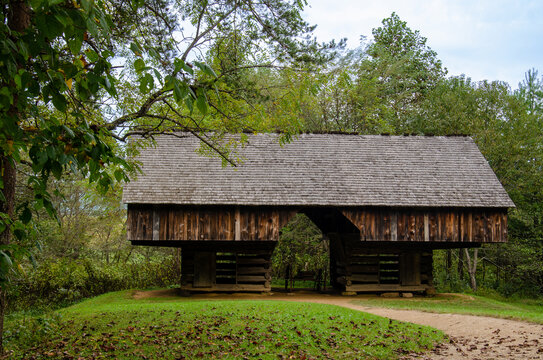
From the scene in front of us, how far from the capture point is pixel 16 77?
3.23 metres

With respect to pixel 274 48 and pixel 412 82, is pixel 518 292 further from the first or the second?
pixel 274 48

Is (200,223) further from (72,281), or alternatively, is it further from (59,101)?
(59,101)

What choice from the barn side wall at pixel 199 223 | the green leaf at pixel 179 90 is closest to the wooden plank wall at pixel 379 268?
the barn side wall at pixel 199 223

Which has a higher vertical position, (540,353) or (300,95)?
(300,95)

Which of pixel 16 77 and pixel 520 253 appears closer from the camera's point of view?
pixel 16 77

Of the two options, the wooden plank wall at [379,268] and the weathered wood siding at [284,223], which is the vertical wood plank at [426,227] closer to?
the weathered wood siding at [284,223]

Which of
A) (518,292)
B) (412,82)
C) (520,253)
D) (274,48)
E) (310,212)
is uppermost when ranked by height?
(412,82)

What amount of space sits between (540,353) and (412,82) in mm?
25018

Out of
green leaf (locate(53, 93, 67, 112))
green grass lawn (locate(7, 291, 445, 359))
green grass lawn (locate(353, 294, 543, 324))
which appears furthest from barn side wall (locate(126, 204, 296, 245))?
green leaf (locate(53, 93, 67, 112))

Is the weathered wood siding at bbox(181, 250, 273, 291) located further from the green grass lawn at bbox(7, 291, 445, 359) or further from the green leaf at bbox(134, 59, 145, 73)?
the green leaf at bbox(134, 59, 145, 73)

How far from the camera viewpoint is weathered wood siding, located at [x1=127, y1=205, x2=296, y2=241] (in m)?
17.1

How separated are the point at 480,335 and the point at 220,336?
5.67 m

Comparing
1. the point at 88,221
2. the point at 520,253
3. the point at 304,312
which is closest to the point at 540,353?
the point at 304,312

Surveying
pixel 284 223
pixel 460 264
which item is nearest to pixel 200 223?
pixel 284 223
